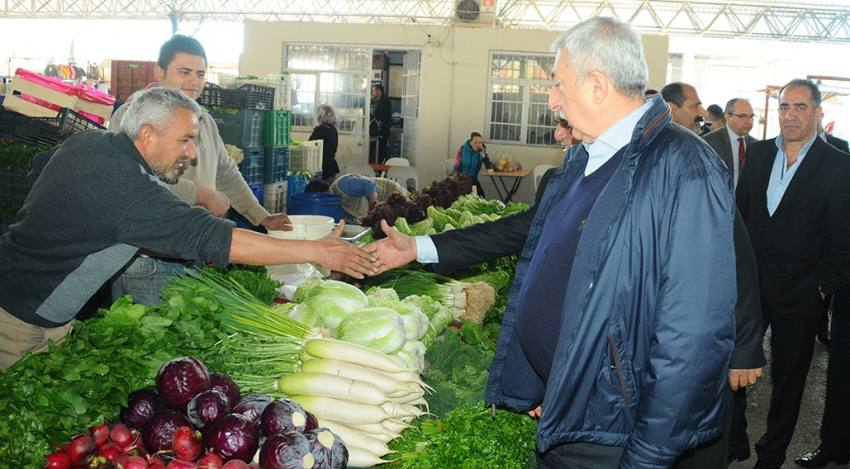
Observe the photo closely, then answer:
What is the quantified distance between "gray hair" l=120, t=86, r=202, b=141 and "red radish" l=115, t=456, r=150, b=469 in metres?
1.14

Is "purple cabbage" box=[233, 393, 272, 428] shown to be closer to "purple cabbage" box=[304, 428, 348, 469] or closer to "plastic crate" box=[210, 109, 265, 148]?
"purple cabbage" box=[304, 428, 348, 469]

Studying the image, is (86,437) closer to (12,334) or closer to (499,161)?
(12,334)

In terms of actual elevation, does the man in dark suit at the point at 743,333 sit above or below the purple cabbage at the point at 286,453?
above

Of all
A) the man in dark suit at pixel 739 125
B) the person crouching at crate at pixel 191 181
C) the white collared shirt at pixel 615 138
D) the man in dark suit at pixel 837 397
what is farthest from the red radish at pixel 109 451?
the man in dark suit at pixel 739 125

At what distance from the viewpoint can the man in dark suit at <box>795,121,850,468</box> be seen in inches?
161

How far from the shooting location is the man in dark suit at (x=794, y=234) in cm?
385

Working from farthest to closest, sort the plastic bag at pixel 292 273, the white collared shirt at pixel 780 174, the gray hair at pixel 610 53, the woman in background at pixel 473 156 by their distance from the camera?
the woman in background at pixel 473 156, the white collared shirt at pixel 780 174, the plastic bag at pixel 292 273, the gray hair at pixel 610 53

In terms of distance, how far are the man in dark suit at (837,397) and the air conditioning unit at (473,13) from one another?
11.2m

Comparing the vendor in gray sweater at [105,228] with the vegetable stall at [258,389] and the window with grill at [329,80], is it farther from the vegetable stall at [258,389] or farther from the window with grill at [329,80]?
the window with grill at [329,80]

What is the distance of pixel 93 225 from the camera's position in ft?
7.54

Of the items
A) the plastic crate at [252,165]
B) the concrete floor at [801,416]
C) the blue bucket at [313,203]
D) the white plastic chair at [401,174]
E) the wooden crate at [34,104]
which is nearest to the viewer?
the concrete floor at [801,416]

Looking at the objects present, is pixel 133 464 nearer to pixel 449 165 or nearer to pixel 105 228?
pixel 105 228

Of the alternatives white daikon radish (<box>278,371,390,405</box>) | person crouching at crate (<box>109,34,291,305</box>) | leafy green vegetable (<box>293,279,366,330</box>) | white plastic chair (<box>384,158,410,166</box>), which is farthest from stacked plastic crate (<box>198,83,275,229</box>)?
white daikon radish (<box>278,371,390,405</box>)

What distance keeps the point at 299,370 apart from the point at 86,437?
2.55 feet
